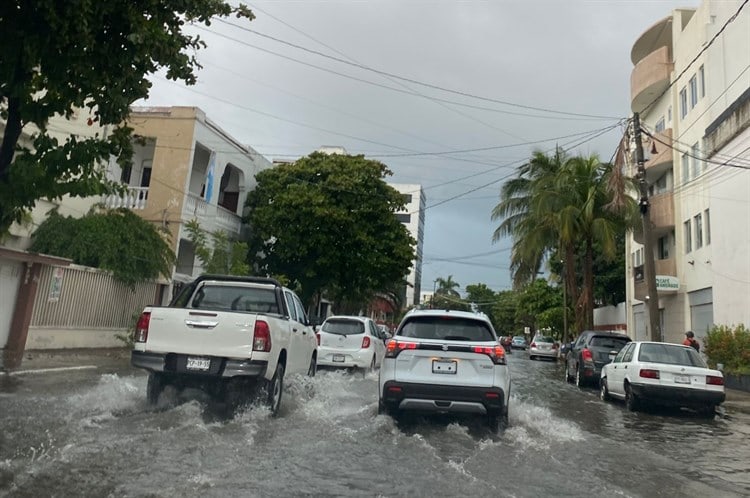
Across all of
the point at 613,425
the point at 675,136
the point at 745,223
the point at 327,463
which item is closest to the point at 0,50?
the point at 327,463

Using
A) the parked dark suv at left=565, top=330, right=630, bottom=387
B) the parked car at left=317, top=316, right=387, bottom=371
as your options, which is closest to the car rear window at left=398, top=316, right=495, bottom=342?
the parked car at left=317, top=316, right=387, bottom=371

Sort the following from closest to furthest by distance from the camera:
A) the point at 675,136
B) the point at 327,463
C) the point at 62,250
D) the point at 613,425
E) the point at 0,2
Answer: the point at 0,2, the point at 327,463, the point at 613,425, the point at 62,250, the point at 675,136

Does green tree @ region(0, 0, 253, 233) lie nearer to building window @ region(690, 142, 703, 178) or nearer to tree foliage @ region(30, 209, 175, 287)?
tree foliage @ region(30, 209, 175, 287)

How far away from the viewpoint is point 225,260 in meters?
20.8

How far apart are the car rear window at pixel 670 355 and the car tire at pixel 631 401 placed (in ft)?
2.15

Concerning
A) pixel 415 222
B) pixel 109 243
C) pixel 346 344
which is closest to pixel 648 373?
pixel 346 344

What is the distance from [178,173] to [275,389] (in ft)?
50.7

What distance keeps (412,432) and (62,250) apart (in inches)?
530

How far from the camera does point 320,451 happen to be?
6.68m

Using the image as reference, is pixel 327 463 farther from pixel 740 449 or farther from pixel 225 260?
pixel 225 260

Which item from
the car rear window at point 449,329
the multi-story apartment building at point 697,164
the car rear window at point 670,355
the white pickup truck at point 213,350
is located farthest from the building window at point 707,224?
the white pickup truck at point 213,350

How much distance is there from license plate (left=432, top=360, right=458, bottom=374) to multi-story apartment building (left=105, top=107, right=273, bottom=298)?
14.6 metres

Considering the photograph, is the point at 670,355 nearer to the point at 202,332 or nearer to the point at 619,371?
the point at 619,371

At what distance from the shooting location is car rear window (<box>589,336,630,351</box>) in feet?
55.0
